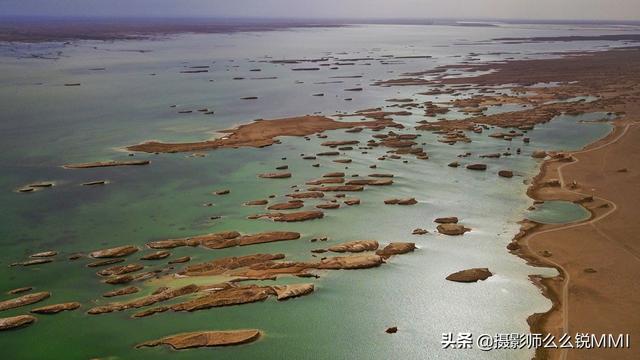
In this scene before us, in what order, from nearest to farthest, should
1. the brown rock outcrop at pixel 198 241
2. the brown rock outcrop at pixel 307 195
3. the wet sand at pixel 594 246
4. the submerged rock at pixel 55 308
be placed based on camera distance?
1. the wet sand at pixel 594 246
2. the submerged rock at pixel 55 308
3. the brown rock outcrop at pixel 198 241
4. the brown rock outcrop at pixel 307 195

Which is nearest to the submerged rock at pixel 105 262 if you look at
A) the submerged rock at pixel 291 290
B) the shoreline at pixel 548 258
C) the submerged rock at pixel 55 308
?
the submerged rock at pixel 55 308

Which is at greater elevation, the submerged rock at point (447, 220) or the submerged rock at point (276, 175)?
the submerged rock at point (276, 175)

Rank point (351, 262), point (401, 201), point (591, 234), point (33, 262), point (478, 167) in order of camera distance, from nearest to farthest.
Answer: point (351, 262) < point (33, 262) < point (591, 234) < point (401, 201) < point (478, 167)

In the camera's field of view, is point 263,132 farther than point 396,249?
Yes

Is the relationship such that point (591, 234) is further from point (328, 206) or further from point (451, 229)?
point (328, 206)

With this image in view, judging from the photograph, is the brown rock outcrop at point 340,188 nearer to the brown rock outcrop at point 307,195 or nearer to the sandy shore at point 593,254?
the brown rock outcrop at point 307,195

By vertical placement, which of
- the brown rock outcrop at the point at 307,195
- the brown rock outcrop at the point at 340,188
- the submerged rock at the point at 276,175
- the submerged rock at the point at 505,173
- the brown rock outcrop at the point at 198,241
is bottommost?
the brown rock outcrop at the point at 198,241

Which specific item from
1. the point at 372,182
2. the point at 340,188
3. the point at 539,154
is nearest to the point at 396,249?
the point at 340,188
